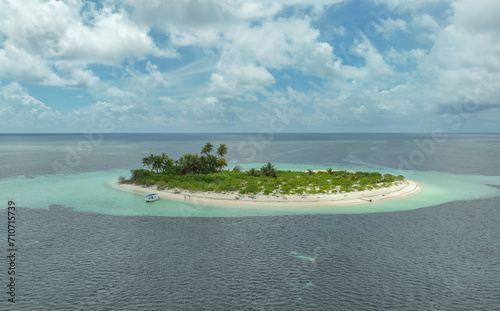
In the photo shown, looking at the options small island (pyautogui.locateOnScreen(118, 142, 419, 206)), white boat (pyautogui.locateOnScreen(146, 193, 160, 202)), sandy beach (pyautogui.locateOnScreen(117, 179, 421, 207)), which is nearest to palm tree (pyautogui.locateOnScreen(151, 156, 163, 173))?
small island (pyautogui.locateOnScreen(118, 142, 419, 206))

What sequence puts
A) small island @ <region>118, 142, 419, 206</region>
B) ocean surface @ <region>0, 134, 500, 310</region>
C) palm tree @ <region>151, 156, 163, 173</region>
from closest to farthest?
ocean surface @ <region>0, 134, 500, 310</region> < small island @ <region>118, 142, 419, 206</region> < palm tree @ <region>151, 156, 163, 173</region>

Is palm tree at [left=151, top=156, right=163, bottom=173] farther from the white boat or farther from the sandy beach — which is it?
the white boat

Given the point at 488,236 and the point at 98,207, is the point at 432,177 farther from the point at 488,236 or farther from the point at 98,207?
the point at 98,207

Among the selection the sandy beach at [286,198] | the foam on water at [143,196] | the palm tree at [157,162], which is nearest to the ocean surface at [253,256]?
the foam on water at [143,196]

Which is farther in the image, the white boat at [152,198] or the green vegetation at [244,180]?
the green vegetation at [244,180]

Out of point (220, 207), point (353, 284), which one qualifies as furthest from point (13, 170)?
point (353, 284)

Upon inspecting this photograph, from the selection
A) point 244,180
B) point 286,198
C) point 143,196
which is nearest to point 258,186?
point 244,180

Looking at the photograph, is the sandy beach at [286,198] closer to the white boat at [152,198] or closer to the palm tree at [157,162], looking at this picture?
the white boat at [152,198]
